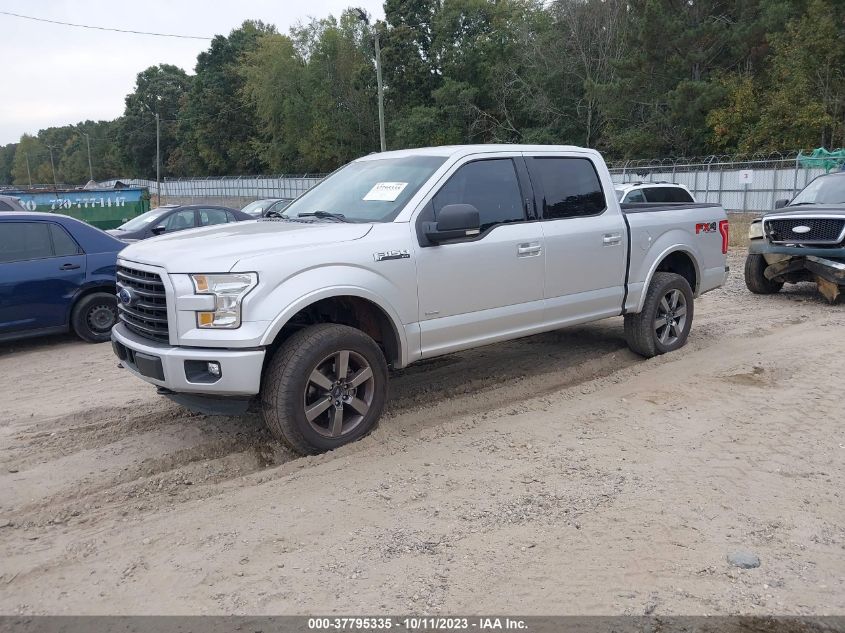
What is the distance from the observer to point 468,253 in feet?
17.8

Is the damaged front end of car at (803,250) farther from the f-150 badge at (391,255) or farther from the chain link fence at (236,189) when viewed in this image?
the chain link fence at (236,189)

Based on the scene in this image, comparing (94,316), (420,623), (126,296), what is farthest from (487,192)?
(94,316)

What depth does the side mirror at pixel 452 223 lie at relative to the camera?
16.5 ft

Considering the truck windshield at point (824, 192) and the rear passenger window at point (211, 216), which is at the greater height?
the truck windshield at point (824, 192)

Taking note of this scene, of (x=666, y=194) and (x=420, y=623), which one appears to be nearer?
(x=420, y=623)

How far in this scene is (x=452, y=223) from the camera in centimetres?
503

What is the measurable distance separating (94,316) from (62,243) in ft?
3.19

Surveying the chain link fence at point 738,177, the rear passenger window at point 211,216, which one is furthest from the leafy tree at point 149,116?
the rear passenger window at point 211,216

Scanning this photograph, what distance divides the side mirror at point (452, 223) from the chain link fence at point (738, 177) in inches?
1026

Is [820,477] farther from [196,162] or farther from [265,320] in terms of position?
[196,162]

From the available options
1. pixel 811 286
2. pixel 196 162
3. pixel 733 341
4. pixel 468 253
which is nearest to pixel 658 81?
pixel 811 286

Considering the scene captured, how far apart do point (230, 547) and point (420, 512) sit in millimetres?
1042

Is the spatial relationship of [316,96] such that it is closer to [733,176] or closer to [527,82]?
[527,82]

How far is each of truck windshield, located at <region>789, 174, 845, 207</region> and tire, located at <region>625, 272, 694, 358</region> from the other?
494 centimetres
